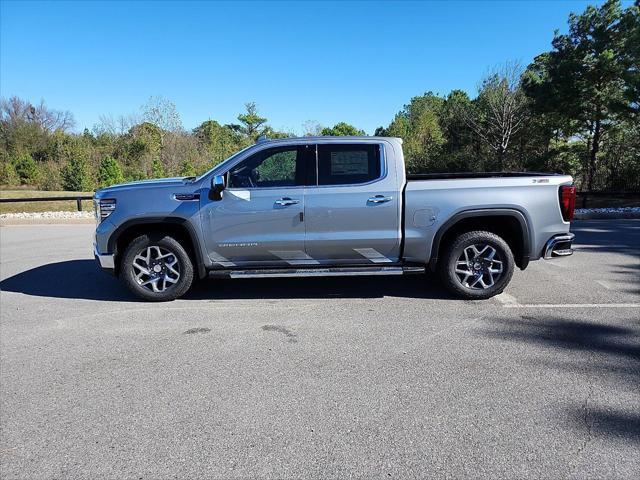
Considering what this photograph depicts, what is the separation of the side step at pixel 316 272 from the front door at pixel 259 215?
0.10 metres

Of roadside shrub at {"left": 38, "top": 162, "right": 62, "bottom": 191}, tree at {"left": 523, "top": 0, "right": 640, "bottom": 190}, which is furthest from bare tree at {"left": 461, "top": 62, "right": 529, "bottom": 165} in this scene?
roadside shrub at {"left": 38, "top": 162, "right": 62, "bottom": 191}

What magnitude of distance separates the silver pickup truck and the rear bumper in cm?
1

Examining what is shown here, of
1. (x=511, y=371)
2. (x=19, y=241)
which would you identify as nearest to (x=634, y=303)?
(x=511, y=371)

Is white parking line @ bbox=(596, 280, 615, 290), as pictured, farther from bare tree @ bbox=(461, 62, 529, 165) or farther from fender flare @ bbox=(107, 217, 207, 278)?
bare tree @ bbox=(461, 62, 529, 165)

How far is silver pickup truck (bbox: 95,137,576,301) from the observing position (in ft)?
17.1

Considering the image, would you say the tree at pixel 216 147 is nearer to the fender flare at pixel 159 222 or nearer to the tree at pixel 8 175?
the tree at pixel 8 175

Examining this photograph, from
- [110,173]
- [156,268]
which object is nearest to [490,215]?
[156,268]

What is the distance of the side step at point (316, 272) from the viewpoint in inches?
209

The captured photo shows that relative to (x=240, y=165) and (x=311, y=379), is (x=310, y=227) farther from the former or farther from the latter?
(x=311, y=379)

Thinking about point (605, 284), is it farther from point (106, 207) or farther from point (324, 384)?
point (106, 207)

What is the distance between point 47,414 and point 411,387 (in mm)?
2610

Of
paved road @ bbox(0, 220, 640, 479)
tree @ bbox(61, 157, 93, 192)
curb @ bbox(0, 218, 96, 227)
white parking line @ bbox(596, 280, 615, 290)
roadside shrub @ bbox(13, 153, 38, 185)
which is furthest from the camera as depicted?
roadside shrub @ bbox(13, 153, 38, 185)

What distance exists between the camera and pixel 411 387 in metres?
3.33

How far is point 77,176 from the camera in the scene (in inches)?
1004
